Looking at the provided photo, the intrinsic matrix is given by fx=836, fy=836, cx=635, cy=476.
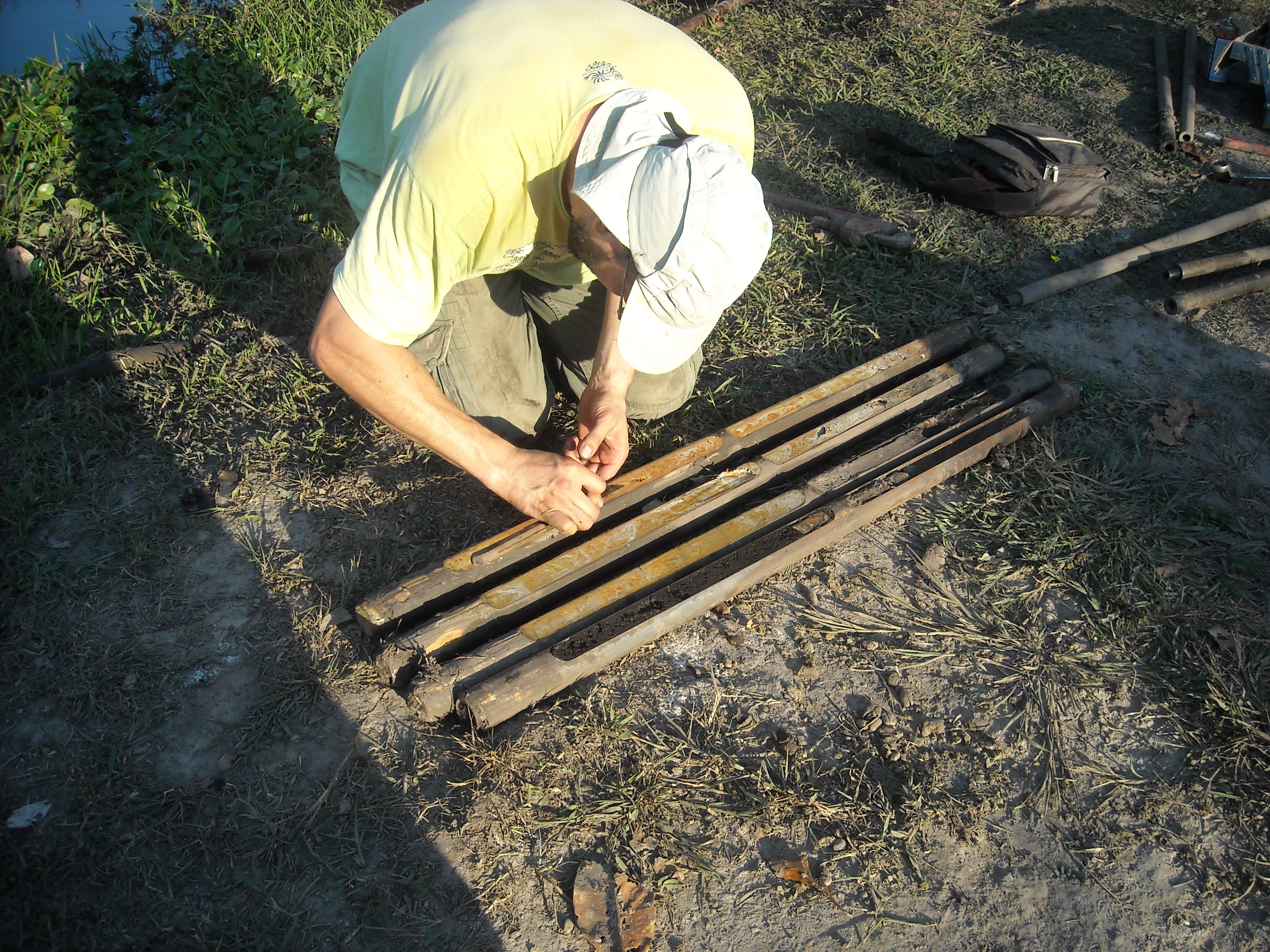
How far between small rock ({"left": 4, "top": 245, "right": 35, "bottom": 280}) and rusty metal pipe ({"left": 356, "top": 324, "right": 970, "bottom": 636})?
8.66 ft

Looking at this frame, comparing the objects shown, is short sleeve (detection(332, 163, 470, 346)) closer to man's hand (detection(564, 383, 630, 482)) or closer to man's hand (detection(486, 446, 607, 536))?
man's hand (detection(486, 446, 607, 536))

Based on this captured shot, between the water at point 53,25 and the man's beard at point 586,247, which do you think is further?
the water at point 53,25

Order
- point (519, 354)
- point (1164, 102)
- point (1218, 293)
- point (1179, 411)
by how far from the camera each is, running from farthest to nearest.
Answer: point (1164, 102) → point (1218, 293) → point (1179, 411) → point (519, 354)

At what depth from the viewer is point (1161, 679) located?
2566 millimetres

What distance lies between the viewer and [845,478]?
9.69ft

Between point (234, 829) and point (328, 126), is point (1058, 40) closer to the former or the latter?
point (328, 126)

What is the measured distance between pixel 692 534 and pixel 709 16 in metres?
4.39

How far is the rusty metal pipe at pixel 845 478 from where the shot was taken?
2.32 metres

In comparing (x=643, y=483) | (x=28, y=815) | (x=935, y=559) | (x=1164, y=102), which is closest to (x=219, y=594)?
(x=28, y=815)

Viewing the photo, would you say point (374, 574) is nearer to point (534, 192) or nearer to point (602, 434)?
point (602, 434)

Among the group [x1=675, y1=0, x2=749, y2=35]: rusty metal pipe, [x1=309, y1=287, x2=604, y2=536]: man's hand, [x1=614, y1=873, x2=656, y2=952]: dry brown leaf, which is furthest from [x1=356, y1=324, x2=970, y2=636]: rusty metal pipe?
[x1=675, y1=0, x2=749, y2=35]: rusty metal pipe

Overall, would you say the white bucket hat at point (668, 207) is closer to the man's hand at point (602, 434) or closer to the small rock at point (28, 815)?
the man's hand at point (602, 434)

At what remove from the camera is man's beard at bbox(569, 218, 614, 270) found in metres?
2.29

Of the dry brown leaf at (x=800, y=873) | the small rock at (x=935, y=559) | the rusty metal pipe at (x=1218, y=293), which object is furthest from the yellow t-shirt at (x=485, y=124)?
the rusty metal pipe at (x=1218, y=293)
